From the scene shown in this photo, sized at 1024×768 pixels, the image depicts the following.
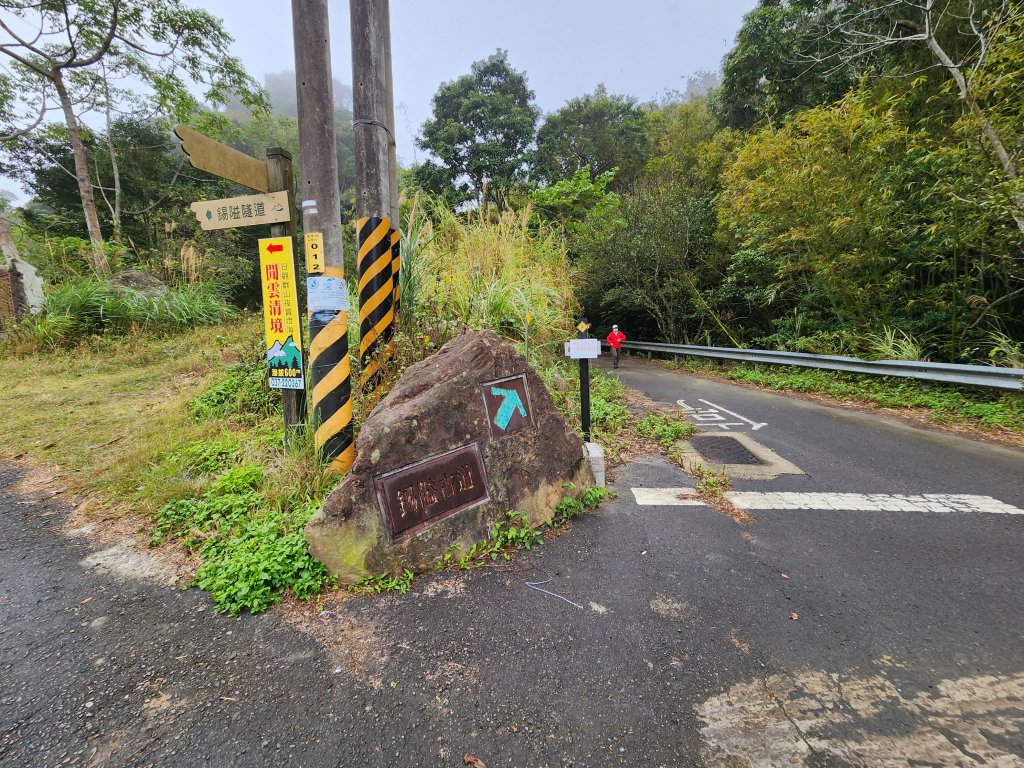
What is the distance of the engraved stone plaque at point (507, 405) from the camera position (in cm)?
253

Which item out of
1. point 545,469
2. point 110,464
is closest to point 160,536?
point 110,464

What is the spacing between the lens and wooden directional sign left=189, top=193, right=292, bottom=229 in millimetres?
2779

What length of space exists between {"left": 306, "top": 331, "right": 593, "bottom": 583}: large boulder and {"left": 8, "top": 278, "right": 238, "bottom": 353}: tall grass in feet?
25.1

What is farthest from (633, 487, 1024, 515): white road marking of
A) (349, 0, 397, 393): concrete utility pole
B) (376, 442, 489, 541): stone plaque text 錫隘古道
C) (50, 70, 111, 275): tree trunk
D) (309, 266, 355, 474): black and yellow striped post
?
(50, 70, 111, 275): tree trunk

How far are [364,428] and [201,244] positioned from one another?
13280mm

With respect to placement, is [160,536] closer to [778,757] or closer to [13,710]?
[13,710]

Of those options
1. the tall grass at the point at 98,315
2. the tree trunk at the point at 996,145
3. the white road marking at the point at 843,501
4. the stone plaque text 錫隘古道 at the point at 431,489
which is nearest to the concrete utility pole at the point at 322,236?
the stone plaque text 錫隘古道 at the point at 431,489

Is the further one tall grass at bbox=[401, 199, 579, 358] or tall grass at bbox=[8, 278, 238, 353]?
tall grass at bbox=[8, 278, 238, 353]

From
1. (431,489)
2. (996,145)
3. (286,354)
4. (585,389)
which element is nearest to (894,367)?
(996,145)

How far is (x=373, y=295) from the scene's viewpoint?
310 centimetres

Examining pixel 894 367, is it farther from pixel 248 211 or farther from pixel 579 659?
pixel 248 211

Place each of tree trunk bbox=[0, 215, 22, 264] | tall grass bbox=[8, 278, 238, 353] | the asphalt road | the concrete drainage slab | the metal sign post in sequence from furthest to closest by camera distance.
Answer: tree trunk bbox=[0, 215, 22, 264], tall grass bbox=[8, 278, 238, 353], the concrete drainage slab, the metal sign post, the asphalt road

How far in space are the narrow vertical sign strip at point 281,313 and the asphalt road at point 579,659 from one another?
133 centimetres

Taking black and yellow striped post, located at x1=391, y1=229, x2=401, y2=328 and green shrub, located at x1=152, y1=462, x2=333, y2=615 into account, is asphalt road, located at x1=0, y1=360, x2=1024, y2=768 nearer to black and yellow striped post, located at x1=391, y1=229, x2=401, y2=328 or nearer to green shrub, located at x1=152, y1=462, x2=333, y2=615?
green shrub, located at x1=152, y1=462, x2=333, y2=615
